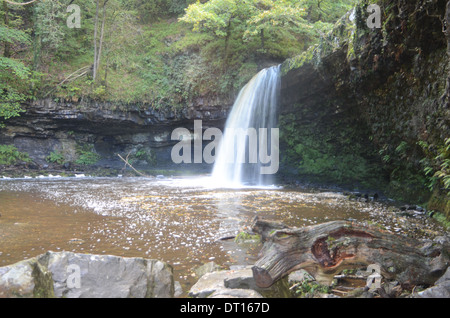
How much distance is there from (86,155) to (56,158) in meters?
1.61

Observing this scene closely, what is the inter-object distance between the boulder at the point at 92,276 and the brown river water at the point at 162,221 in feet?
1.92

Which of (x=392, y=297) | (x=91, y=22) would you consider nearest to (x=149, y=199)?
(x=392, y=297)

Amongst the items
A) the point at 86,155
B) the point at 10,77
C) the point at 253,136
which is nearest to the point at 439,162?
the point at 253,136

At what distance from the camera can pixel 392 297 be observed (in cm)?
276

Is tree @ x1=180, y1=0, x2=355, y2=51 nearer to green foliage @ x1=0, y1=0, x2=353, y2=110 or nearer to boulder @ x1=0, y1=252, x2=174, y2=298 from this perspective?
green foliage @ x1=0, y1=0, x2=353, y2=110

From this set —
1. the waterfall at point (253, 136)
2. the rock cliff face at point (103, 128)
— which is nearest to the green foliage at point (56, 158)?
the rock cliff face at point (103, 128)

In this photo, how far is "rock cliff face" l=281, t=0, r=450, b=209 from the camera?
642cm

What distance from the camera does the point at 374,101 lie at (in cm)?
937

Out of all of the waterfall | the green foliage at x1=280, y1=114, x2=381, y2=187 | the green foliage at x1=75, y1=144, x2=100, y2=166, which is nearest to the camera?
the green foliage at x1=280, y1=114, x2=381, y2=187

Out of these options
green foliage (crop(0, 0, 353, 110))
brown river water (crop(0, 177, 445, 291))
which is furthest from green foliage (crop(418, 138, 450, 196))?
green foliage (crop(0, 0, 353, 110))

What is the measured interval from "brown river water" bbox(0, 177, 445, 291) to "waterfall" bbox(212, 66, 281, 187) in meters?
5.30

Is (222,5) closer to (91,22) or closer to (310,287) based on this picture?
(91,22)

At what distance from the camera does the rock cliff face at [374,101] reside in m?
6.42
